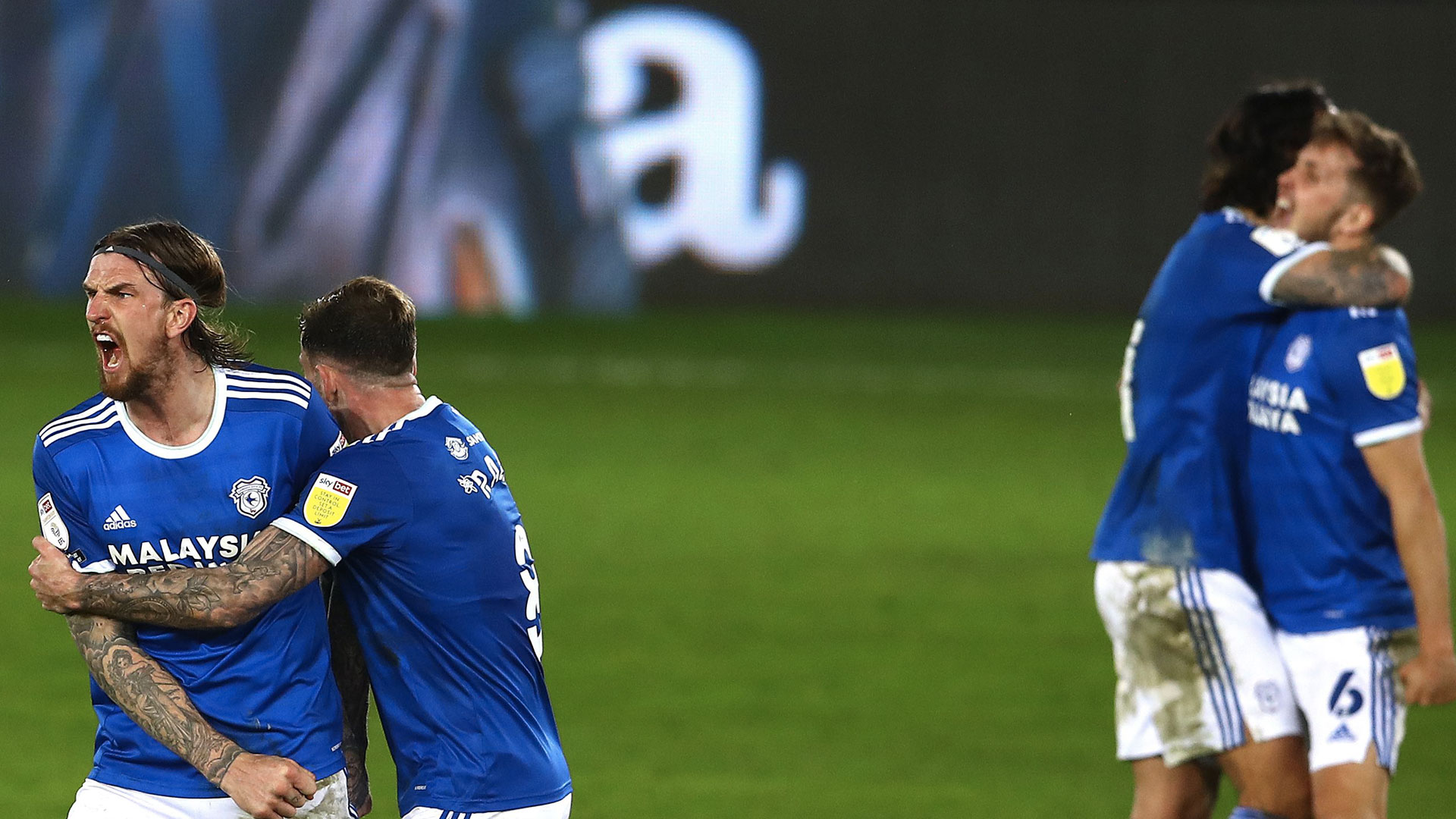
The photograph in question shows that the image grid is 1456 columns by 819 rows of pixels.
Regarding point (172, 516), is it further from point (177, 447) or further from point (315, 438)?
point (315, 438)

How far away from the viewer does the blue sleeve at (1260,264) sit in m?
4.66

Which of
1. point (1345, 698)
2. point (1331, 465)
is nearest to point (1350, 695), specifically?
point (1345, 698)

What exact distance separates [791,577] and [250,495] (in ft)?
20.9

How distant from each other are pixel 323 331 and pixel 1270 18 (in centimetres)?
2089

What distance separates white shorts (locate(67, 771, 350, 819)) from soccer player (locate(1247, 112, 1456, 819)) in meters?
2.10

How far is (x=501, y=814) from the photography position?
13.0 ft

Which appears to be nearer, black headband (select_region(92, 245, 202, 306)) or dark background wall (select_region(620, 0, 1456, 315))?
black headband (select_region(92, 245, 202, 306))

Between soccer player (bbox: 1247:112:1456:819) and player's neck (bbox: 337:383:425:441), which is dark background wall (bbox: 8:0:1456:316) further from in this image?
player's neck (bbox: 337:383:425:441)

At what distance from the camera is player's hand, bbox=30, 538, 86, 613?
3879 mm

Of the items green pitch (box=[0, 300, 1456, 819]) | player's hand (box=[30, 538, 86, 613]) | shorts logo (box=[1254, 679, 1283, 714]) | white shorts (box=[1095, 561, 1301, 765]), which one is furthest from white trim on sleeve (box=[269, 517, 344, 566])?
green pitch (box=[0, 300, 1456, 819])

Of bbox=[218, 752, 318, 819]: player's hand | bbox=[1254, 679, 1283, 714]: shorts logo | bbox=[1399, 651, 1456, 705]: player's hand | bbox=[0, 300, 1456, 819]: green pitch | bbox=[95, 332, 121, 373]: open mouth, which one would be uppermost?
bbox=[95, 332, 121, 373]: open mouth

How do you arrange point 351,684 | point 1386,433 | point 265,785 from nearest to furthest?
point 265,785
point 351,684
point 1386,433

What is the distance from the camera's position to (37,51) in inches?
870

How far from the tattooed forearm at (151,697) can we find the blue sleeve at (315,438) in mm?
447
